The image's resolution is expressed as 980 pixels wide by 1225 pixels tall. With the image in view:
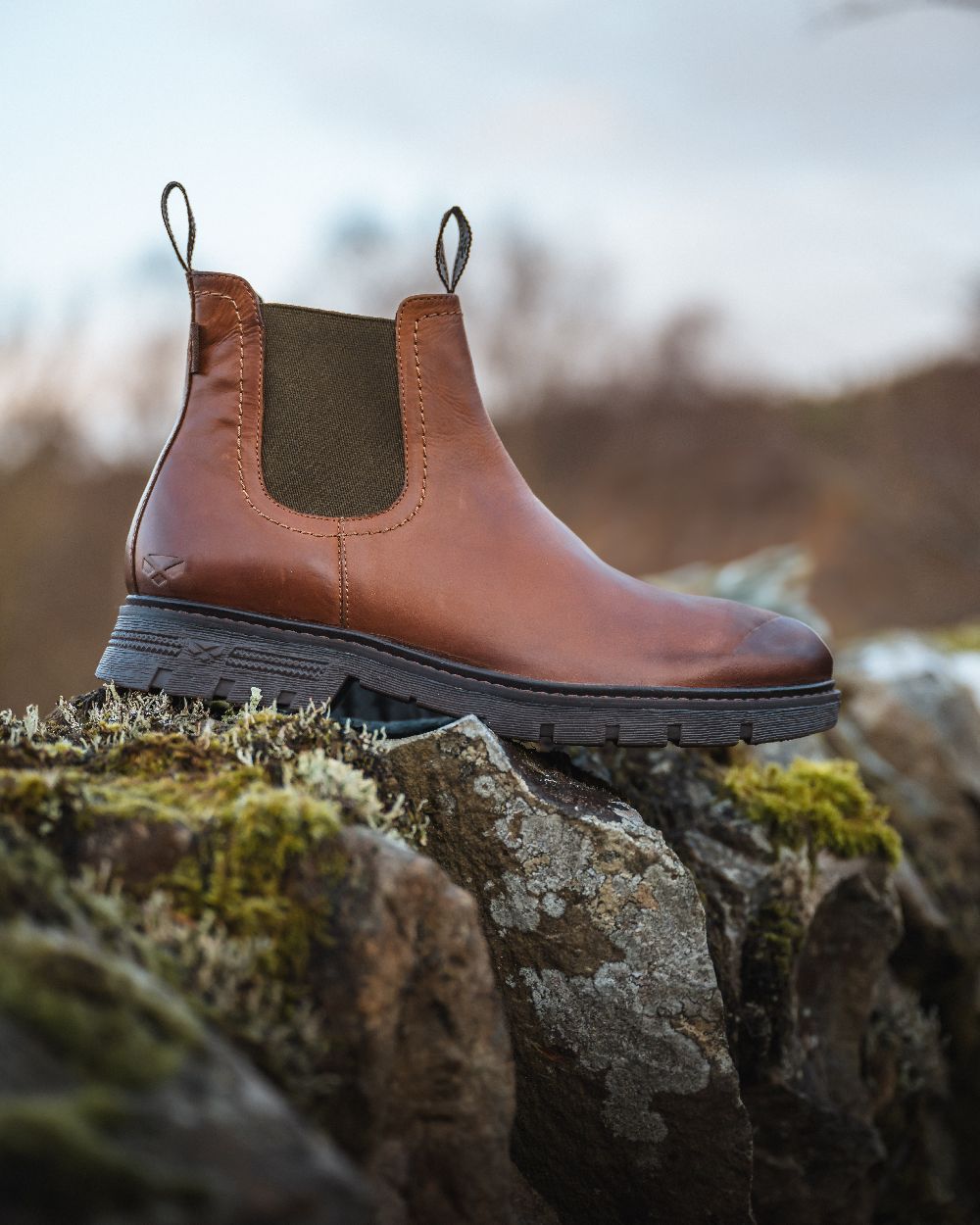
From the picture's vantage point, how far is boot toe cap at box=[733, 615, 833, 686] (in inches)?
69.0

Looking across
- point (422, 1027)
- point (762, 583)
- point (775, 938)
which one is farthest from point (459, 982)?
A: point (762, 583)

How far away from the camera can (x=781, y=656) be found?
5.80 ft

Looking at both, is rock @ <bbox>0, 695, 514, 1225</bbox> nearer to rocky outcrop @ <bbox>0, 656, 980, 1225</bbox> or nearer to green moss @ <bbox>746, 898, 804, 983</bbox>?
rocky outcrop @ <bbox>0, 656, 980, 1225</bbox>

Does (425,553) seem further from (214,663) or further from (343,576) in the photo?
(214,663)

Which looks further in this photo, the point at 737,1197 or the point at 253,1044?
the point at 737,1197

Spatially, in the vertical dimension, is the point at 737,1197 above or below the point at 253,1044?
below

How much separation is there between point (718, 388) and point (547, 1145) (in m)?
16.8

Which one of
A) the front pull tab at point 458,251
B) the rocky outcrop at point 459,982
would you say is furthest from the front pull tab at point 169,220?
the rocky outcrop at point 459,982

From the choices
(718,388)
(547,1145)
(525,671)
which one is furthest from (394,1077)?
(718,388)

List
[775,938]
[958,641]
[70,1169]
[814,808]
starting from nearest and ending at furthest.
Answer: [70,1169] → [775,938] → [814,808] → [958,641]

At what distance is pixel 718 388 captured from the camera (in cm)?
1712

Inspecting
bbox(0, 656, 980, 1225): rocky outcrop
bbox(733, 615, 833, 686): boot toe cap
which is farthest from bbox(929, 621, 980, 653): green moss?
bbox(733, 615, 833, 686): boot toe cap

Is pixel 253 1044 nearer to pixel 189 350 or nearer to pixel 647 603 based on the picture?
pixel 647 603

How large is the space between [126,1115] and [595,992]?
35.8 inches
